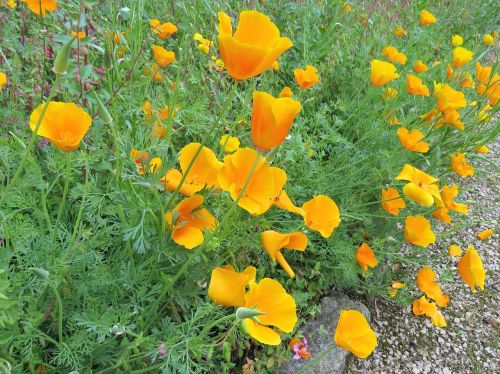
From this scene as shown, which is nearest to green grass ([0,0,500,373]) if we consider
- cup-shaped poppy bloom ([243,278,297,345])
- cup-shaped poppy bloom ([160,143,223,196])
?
cup-shaped poppy bloom ([160,143,223,196])

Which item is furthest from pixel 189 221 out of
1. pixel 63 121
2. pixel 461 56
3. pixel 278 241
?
pixel 461 56

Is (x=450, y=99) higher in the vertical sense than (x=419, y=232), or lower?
higher

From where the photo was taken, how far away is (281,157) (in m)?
1.93

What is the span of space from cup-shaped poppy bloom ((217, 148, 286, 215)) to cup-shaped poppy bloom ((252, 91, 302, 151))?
7cm

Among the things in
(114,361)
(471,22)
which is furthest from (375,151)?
(471,22)

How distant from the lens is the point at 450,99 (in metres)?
1.96

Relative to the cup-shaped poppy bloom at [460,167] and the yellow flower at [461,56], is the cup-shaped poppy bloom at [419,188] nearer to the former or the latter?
the cup-shaped poppy bloom at [460,167]

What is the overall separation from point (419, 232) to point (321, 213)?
0.63m

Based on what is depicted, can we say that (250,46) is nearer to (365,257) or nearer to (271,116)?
(271,116)

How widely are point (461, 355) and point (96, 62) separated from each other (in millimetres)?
2168

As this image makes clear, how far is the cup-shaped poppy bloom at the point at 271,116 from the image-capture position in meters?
0.94

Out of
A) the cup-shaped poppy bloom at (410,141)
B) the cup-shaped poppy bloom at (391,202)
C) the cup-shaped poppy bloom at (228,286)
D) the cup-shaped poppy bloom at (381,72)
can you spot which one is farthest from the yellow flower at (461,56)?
the cup-shaped poppy bloom at (228,286)

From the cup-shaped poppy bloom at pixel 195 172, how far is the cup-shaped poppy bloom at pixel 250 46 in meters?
0.27

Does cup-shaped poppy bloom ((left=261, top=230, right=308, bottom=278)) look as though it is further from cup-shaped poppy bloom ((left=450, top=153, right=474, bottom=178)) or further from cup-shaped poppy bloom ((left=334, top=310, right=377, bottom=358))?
cup-shaped poppy bloom ((left=450, top=153, right=474, bottom=178))
